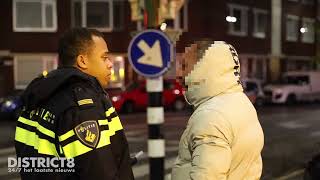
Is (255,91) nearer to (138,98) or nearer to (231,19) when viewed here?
(138,98)

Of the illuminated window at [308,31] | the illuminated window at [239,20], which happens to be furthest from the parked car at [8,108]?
the illuminated window at [308,31]

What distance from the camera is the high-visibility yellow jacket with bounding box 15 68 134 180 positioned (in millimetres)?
2301

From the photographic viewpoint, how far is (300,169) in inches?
345

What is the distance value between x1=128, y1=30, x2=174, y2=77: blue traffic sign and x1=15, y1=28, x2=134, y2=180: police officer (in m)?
3.64

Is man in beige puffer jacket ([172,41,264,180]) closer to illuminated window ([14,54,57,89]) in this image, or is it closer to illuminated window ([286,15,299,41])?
illuminated window ([14,54,57,89])

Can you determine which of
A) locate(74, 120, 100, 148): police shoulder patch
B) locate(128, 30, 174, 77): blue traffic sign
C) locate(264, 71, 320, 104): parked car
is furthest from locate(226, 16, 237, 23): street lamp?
locate(74, 120, 100, 148): police shoulder patch

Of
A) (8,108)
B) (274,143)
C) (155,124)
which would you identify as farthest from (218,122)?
(8,108)

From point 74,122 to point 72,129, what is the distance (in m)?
0.03

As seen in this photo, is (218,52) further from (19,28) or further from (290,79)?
(290,79)

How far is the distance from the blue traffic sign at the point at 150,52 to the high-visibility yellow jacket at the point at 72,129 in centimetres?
375

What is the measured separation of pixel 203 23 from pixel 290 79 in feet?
19.5

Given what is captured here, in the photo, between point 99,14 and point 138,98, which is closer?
point 138,98

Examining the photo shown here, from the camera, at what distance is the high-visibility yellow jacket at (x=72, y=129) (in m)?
2.30

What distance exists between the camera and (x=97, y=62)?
2.62m
